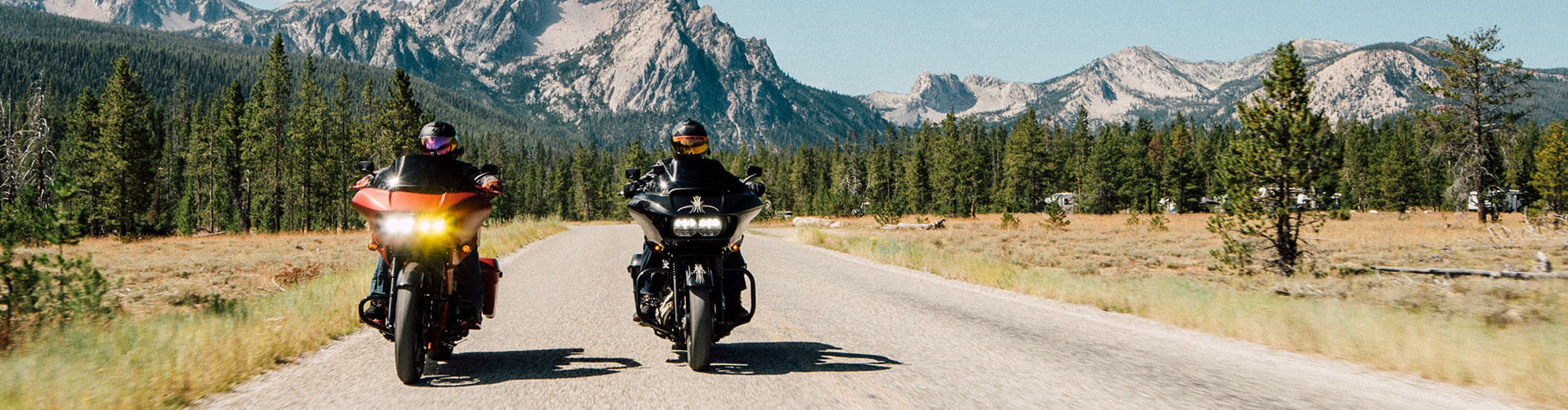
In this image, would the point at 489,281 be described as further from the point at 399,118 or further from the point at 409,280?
the point at 399,118

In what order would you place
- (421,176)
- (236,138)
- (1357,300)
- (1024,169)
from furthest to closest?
(1024,169)
(236,138)
(1357,300)
(421,176)

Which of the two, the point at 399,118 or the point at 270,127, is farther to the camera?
the point at 270,127

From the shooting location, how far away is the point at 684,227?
16.3 ft

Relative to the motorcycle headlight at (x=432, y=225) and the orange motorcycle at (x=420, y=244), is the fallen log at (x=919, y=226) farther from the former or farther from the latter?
the motorcycle headlight at (x=432, y=225)

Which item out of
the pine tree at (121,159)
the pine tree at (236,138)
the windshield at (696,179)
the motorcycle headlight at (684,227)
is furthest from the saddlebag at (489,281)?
the pine tree at (236,138)

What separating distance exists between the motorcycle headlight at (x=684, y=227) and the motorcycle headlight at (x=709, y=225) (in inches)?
1.4

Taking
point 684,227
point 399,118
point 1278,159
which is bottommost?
point 684,227

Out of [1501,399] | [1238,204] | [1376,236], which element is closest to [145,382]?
[1501,399]

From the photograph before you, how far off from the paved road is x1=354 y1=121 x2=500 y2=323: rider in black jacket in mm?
522

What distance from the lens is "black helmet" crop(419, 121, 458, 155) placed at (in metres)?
5.08

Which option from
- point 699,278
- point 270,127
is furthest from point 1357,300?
point 270,127

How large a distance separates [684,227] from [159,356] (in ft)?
11.2

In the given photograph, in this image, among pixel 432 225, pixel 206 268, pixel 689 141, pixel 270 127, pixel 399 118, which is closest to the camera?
pixel 432 225

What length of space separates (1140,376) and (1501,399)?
1832 mm
